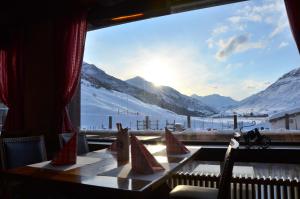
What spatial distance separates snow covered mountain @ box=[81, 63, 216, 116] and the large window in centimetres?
1

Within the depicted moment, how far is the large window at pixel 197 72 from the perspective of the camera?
2781mm

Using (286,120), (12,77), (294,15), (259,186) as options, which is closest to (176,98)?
(286,120)

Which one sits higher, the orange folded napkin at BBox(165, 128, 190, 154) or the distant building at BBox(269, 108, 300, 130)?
the distant building at BBox(269, 108, 300, 130)

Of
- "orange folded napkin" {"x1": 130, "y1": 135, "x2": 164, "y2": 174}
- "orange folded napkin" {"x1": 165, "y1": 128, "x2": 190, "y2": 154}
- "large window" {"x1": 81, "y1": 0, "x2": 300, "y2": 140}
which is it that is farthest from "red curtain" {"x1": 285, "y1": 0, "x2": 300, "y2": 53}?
"orange folded napkin" {"x1": 130, "y1": 135, "x2": 164, "y2": 174}

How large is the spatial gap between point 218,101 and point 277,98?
580 millimetres

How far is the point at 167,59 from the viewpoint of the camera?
10.6 feet

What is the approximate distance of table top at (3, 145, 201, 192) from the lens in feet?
4.14

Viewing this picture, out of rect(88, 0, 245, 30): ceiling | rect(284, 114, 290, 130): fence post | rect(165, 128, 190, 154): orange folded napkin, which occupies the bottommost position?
rect(165, 128, 190, 154): orange folded napkin

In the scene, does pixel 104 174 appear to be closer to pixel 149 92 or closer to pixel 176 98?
pixel 176 98

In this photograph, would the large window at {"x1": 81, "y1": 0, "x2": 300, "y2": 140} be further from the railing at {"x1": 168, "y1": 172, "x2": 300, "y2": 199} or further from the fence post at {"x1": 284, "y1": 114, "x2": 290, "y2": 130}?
the railing at {"x1": 168, "y1": 172, "x2": 300, "y2": 199}

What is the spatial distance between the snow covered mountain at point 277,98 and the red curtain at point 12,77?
9.42 feet

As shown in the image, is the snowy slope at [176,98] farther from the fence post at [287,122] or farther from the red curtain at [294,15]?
the red curtain at [294,15]

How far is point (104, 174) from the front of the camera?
147 cm

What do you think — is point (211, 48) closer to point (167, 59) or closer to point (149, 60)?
point (167, 59)
